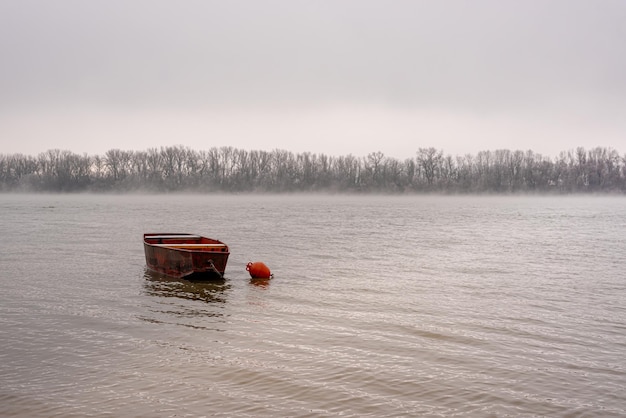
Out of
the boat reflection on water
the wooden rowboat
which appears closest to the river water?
the boat reflection on water

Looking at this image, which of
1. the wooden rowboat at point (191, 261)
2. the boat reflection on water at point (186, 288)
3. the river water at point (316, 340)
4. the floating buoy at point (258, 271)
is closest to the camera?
the river water at point (316, 340)

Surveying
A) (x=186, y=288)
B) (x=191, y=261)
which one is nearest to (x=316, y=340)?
(x=186, y=288)

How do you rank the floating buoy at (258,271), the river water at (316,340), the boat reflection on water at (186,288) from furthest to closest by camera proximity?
the floating buoy at (258,271) → the boat reflection on water at (186,288) → the river water at (316,340)

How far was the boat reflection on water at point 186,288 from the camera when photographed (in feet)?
56.7

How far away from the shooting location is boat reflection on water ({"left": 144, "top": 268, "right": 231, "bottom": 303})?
1730 centimetres

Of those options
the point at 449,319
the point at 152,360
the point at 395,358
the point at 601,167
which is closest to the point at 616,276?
the point at 449,319

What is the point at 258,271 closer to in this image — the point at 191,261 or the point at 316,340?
the point at 191,261

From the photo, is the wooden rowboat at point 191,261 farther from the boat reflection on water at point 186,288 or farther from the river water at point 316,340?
the river water at point 316,340

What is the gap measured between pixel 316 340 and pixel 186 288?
783 cm

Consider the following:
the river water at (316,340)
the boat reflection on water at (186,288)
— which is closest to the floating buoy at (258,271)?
the river water at (316,340)

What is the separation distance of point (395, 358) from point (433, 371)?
3.13ft

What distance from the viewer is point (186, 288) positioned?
18.7 m

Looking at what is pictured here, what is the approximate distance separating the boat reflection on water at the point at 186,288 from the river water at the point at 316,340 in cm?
6

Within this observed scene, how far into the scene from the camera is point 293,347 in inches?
458
